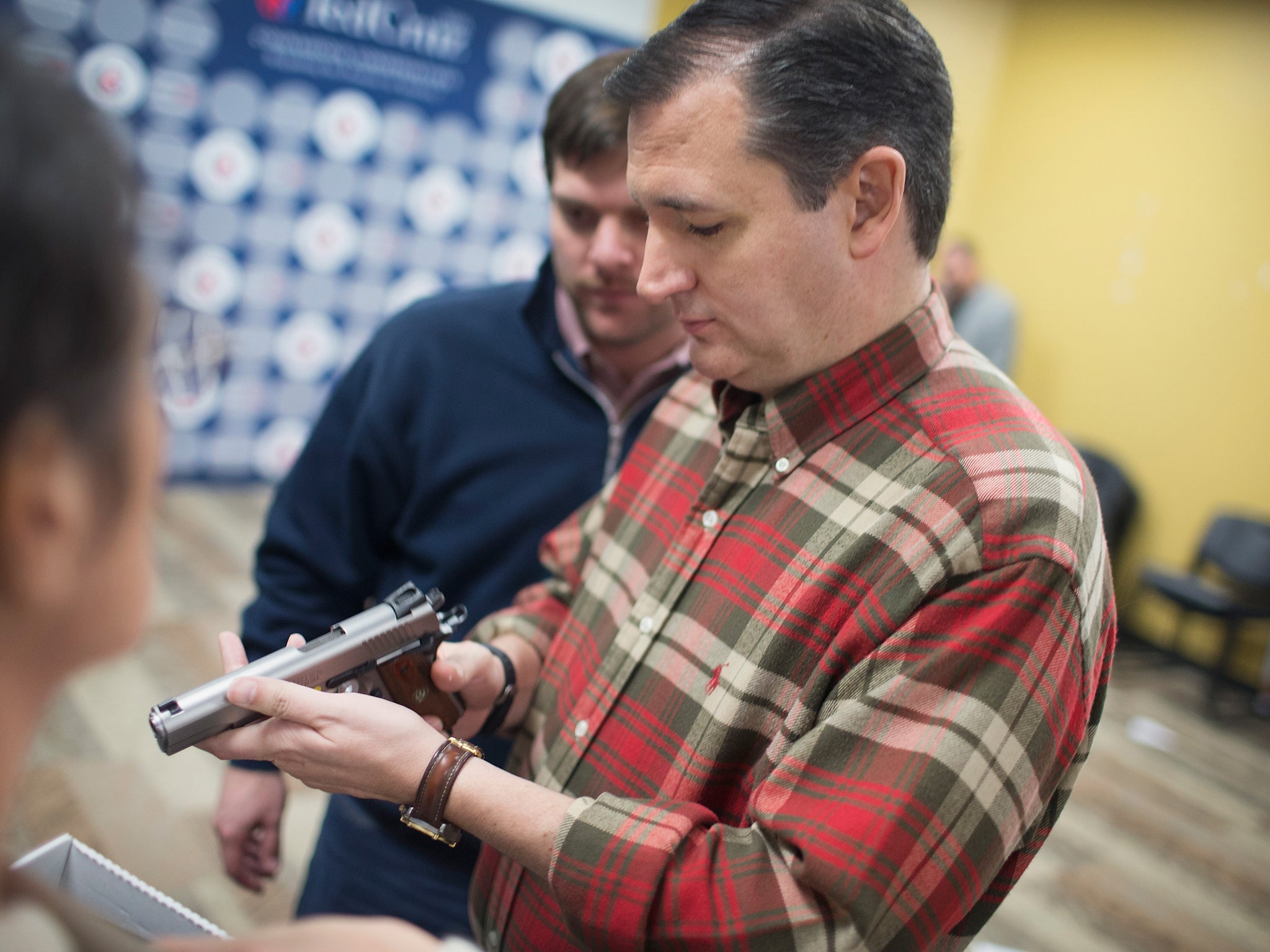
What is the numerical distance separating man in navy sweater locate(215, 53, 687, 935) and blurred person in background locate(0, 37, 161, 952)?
989 mm

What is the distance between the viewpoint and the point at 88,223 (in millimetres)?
479

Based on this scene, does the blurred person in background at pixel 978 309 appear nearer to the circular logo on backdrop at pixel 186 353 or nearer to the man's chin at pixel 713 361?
the man's chin at pixel 713 361

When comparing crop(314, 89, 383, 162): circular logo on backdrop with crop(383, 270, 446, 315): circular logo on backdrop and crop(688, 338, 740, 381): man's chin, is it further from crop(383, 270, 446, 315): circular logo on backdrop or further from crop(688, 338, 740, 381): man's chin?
crop(688, 338, 740, 381): man's chin

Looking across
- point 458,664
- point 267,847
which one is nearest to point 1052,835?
point 267,847

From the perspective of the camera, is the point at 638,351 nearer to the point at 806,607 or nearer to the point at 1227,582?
the point at 806,607

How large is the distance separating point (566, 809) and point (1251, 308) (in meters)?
5.45

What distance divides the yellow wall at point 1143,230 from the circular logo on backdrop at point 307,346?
270cm

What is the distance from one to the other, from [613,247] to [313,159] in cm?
377

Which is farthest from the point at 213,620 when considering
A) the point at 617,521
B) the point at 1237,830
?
the point at 1237,830

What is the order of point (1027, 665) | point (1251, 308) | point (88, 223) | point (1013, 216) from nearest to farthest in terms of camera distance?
point (88, 223), point (1027, 665), point (1251, 308), point (1013, 216)

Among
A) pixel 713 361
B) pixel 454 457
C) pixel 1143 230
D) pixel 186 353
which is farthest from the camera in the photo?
pixel 1143 230

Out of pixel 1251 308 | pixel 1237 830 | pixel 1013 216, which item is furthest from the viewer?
pixel 1013 216

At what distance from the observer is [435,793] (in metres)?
0.99

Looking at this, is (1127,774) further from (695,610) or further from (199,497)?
(199,497)
